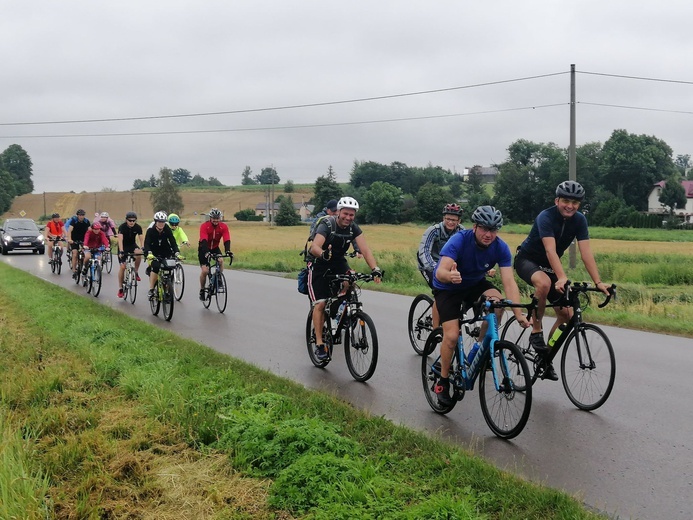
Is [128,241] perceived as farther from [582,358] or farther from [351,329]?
[582,358]

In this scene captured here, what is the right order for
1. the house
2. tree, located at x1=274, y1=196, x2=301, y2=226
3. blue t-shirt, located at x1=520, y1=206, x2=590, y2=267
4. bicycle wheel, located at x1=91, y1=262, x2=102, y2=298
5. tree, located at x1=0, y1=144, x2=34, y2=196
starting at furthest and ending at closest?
tree, located at x1=0, y1=144, x2=34, y2=196 < the house < tree, located at x1=274, y1=196, x2=301, y2=226 < bicycle wheel, located at x1=91, y1=262, x2=102, y2=298 < blue t-shirt, located at x1=520, y1=206, x2=590, y2=267

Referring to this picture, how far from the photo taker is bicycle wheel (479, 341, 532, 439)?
17.6 ft

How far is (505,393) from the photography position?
553cm

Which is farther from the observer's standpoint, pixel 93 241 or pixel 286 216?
pixel 286 216

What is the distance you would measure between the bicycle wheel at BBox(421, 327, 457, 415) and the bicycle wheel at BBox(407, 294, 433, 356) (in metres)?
2.42

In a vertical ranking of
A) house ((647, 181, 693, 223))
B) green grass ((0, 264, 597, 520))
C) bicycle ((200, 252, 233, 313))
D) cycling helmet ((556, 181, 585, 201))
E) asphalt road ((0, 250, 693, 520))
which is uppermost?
house ((647, 181, 693, 223))

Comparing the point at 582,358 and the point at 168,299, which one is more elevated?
the point at 582,358

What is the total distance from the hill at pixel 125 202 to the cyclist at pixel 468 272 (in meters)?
115

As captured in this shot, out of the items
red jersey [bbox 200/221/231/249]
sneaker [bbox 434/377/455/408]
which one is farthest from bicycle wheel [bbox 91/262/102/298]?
sneaker [bbox 434/377/455/408]

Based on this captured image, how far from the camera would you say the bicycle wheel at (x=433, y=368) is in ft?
20.6

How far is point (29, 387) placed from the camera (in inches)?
252

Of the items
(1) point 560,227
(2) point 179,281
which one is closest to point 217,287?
(2) point 179,281

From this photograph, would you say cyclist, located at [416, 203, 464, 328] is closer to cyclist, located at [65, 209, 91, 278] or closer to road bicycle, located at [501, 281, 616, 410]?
road bicycle, located at [501, 281, 616, 410]

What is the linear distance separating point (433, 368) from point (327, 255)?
2.09m
